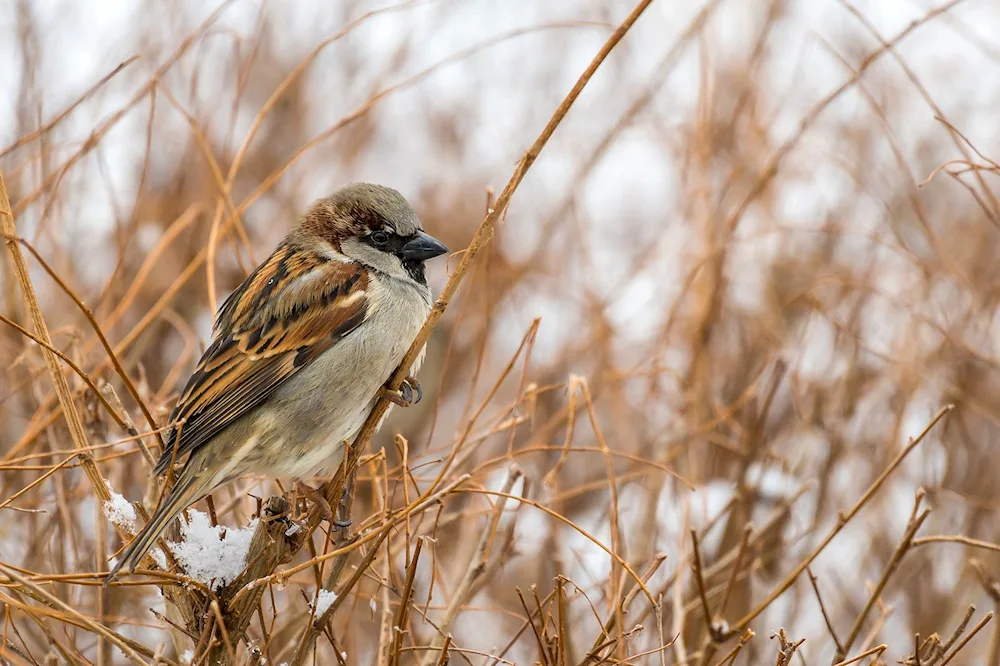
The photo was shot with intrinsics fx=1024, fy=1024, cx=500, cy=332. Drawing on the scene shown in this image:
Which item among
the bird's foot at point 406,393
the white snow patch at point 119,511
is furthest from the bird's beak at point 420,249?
the white snow patch at point 119,511

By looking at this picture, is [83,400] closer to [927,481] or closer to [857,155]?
[927,481]

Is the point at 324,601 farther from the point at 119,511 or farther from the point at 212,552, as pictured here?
the point at 119,511

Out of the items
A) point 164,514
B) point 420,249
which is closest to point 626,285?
point 420,249

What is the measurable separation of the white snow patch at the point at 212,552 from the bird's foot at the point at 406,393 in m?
0.48

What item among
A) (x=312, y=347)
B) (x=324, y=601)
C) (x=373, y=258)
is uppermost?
(x=373, y=258)

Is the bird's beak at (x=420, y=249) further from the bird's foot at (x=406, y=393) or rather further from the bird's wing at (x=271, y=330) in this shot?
the bird's foot at (x=406, y=393)

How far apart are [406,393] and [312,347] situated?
0.30 metres

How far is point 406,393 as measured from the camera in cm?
299

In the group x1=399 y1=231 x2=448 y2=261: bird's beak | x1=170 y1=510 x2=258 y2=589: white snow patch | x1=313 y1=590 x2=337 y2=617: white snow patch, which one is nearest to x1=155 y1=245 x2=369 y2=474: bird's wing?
x1=399 y1=231 x2=448 y2=261: bird's beak

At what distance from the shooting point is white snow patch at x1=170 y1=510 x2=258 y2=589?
207 centimetres

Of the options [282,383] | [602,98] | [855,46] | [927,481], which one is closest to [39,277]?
[282,383]

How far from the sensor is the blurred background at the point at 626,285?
3.55 metres

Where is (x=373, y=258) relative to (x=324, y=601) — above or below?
above

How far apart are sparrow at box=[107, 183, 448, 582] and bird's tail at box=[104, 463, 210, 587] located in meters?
0.09
